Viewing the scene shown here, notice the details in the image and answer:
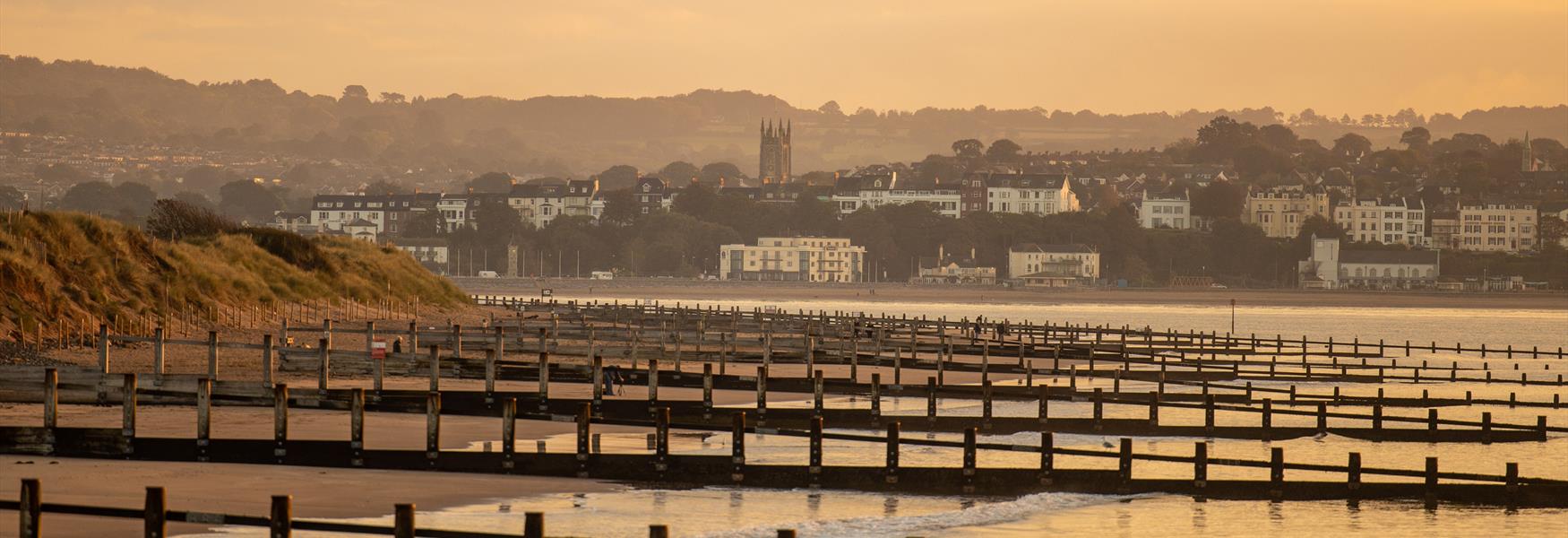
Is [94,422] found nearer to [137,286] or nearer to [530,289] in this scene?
[137,286]

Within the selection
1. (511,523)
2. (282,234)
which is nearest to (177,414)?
(511,523)

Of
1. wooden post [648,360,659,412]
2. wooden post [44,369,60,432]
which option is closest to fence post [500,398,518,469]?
wooden post [44,369,60,432]

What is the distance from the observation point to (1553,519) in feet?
85.6

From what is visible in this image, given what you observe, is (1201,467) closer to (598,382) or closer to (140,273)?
(598,382)

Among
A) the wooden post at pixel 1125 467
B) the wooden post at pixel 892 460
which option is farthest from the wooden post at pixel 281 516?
the wooden post at pixel 1125 467

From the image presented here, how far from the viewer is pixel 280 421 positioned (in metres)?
25.1

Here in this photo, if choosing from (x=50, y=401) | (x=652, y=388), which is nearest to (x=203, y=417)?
(x=50, y=401)

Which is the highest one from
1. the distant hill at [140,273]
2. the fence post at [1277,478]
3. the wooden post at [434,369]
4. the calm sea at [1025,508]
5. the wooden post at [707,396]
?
the distant hill at [140,273]

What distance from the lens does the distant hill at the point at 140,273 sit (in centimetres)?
4369

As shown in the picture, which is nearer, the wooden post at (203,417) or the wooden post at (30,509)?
the wooden post at (30,509)

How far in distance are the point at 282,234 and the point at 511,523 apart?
2219 inches

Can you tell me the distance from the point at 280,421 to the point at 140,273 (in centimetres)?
2902

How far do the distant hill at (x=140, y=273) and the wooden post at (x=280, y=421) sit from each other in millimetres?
16731

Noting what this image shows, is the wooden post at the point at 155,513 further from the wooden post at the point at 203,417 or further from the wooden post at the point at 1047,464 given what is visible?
the wooden post at the point at 1047,464
